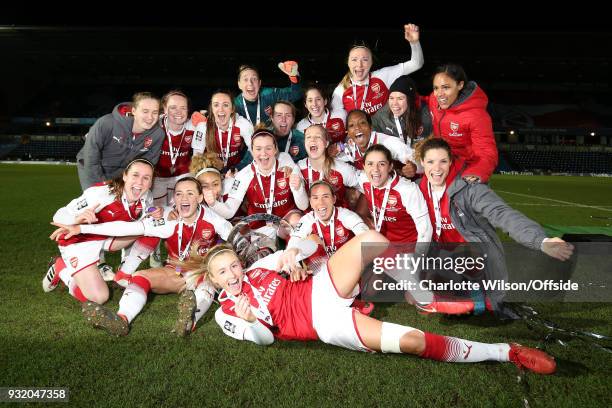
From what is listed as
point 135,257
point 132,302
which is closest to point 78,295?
point 135,257

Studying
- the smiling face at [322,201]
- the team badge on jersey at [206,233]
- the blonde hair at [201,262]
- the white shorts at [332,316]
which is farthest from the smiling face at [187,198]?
the white shorts at [332,316]

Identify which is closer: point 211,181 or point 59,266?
point 59,266

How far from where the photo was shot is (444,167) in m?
4.16

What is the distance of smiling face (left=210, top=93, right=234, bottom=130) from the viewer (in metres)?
5.40

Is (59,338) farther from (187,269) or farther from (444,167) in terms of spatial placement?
(444,167)

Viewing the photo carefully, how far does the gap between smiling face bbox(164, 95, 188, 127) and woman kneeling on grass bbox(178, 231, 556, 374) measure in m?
2.53

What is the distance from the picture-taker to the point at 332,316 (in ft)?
10.2

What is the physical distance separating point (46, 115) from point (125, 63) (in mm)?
7753

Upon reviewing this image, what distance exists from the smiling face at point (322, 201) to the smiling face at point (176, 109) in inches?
82.4

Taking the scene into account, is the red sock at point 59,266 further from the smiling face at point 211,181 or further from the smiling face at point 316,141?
the smiling face at point 316,141

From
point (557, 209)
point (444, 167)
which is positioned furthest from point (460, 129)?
point (557, 209)

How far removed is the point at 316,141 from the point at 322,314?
225 cm

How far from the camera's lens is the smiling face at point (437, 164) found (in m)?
4.13

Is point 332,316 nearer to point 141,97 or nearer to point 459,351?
point 459,351
